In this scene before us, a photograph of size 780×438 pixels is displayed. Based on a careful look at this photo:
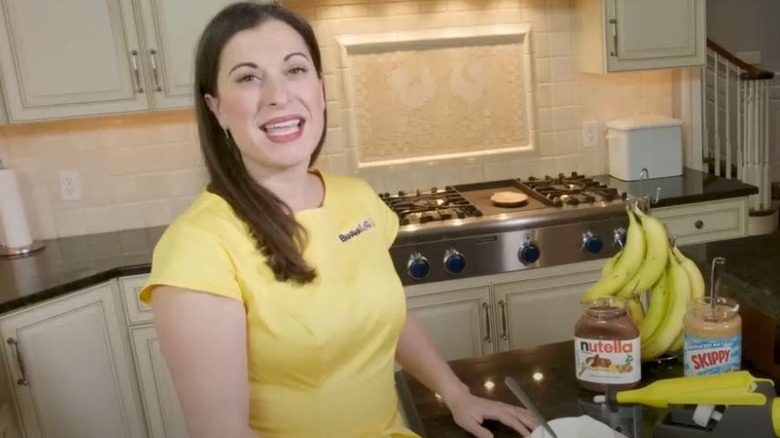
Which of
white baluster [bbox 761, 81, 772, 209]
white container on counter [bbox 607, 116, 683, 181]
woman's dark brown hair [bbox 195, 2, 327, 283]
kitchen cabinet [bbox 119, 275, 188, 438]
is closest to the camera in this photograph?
woman's dark brown hair [bbox 195, 2, 327, 283]

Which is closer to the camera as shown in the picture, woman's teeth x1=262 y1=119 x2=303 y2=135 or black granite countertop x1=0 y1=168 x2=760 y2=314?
woman's teeth x1=262 y1=119 x2=303 y2=135

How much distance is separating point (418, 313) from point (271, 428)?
1405 mm

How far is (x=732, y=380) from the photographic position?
1.02 metres

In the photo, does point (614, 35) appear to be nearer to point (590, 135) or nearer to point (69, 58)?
point (590, 135)

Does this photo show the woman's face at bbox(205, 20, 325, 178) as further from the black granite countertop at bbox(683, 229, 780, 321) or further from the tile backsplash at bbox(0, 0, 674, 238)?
the tile backsplash at bbox(0, 0, 674, 238)

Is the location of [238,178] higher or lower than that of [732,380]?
higher

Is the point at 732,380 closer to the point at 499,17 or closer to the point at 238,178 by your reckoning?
the point at 238,178

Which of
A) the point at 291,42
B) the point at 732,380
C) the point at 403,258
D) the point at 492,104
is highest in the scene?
the point at 291,42

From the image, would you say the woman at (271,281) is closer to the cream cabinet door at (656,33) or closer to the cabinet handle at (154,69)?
the cabinet handle at (154,69)

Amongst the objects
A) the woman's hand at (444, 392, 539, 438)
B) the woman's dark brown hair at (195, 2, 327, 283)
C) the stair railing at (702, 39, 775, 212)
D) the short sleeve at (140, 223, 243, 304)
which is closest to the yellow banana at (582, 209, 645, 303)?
the woman's hand at (444, 392, 539, 438)

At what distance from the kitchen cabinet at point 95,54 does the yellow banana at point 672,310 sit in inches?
74.0

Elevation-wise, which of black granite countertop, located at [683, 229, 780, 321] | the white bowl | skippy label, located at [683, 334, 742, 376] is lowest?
the white bowl

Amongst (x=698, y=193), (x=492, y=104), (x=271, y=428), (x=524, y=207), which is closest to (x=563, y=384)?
(x=271, y=428)

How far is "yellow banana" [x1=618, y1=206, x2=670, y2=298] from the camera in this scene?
1251 mm
